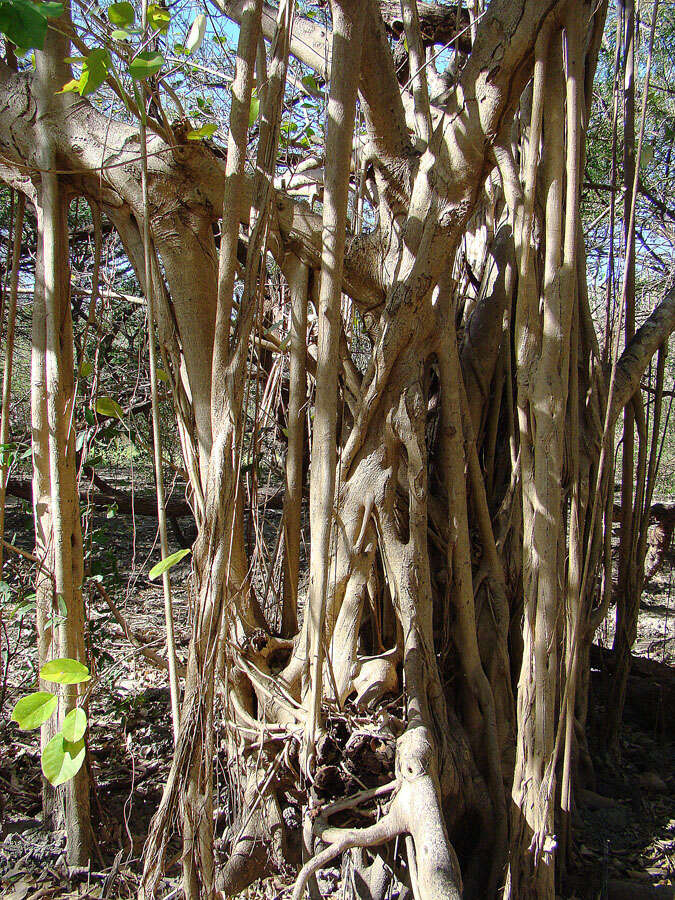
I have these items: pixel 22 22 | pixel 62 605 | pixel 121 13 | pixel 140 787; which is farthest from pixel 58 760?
pixel 121 13

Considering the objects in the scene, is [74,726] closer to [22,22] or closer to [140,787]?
[22,22]

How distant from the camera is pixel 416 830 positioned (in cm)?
137

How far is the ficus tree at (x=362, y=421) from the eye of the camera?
1313mm

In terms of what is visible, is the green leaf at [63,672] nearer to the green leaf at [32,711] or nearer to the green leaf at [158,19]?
the green leaf at [32,711]

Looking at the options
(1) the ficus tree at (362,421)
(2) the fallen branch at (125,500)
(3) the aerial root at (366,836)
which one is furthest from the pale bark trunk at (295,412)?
(2) the fallen branch at (125,500)

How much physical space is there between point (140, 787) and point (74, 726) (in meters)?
1.35

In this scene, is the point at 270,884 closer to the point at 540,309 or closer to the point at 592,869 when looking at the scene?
the point at 592,869

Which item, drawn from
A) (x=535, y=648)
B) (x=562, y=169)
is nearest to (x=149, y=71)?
(x=562, y=169)

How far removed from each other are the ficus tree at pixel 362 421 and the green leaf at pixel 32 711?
0.79 ft

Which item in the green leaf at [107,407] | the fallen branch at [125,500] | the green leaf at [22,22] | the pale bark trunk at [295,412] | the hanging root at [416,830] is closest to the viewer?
the green leaf at [22,22]

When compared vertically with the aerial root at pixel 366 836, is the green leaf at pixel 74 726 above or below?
above

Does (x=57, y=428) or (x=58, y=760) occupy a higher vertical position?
(x=57, y=428)

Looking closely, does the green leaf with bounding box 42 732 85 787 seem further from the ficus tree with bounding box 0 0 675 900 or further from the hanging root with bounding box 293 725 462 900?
the hanging root with bounding box 293 725 462 900

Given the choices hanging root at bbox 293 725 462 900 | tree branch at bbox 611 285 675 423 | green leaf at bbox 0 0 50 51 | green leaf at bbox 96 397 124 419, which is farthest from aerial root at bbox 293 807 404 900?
tree branch at bbox 611 285 675 423
